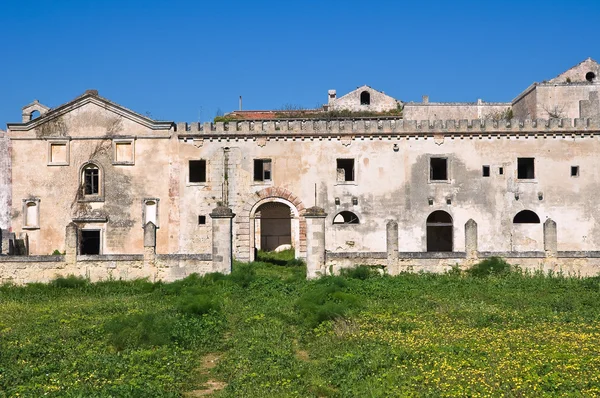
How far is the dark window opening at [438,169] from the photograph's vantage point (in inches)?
1309

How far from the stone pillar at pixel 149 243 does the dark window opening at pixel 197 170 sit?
10076mm

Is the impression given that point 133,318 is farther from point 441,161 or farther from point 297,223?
point 441,161

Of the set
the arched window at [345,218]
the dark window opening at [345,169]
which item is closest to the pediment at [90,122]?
the dark window opening at [345,169]

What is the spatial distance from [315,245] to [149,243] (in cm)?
542

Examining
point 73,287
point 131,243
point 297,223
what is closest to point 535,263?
point 297,223

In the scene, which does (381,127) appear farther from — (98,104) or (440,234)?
(98,104)

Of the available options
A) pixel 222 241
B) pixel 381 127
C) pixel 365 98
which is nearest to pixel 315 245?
pixel 222 241

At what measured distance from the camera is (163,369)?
455 inches

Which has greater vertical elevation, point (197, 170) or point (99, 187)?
point (197, 170)

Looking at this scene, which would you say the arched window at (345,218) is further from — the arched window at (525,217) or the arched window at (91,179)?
the arched window at (91,179)

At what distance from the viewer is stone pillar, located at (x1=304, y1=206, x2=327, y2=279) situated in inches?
902

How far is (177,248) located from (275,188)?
17.3 ft

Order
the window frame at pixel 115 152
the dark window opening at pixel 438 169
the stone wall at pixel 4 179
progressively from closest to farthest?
the window frame at pixel 115 152 < the dark window opening at pixel 438 169 < the stone wall at pixel 4 179

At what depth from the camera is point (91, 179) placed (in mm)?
32344
